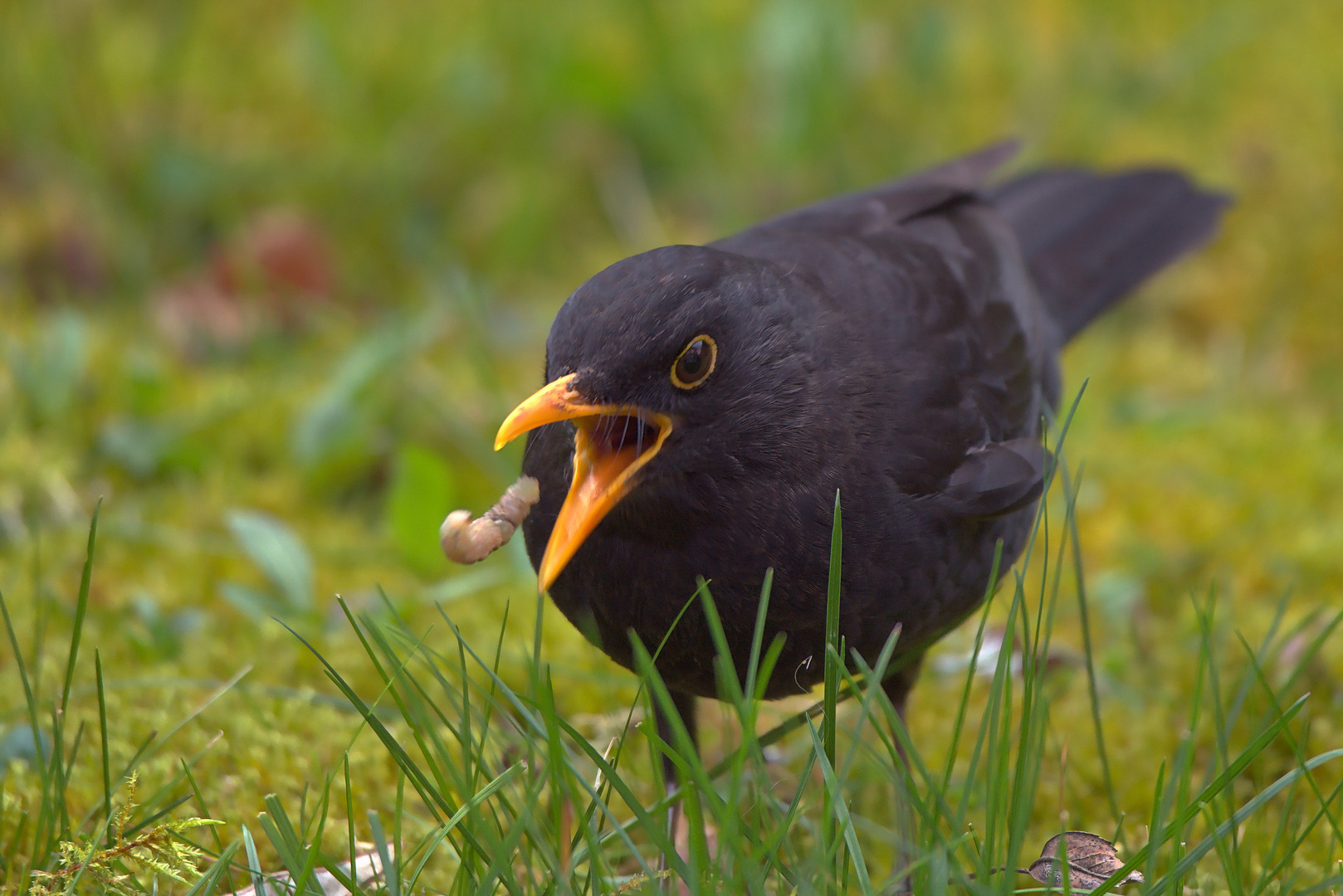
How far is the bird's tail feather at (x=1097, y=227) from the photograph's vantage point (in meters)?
3.92

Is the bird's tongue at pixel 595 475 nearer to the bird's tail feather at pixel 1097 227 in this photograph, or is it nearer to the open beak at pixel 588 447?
the open beak at pixel 588 447

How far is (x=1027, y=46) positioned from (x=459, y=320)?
328 cm

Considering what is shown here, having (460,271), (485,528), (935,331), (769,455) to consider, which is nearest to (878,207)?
(935,331)

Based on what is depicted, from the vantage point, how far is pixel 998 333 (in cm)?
314

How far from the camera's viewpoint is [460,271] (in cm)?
558

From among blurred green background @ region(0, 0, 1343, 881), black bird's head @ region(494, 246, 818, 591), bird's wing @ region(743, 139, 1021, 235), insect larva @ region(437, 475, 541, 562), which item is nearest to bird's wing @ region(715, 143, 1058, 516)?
bird's wing @ region(743, 139, 1021, 235)

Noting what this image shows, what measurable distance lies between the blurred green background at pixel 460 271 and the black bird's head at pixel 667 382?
2.36 ft

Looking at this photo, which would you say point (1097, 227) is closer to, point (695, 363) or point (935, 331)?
point (935, 331)

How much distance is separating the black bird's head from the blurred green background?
719mm

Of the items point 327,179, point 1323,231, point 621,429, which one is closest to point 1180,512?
point 1323,231

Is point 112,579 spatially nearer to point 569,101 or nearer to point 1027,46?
point 569,101

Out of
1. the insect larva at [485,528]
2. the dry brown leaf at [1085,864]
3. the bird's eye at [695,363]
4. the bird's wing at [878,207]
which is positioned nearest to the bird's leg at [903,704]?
the dry brown leaf at [1085,864]

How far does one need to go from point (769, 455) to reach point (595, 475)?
0.33m

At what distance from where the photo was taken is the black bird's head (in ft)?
7.30
